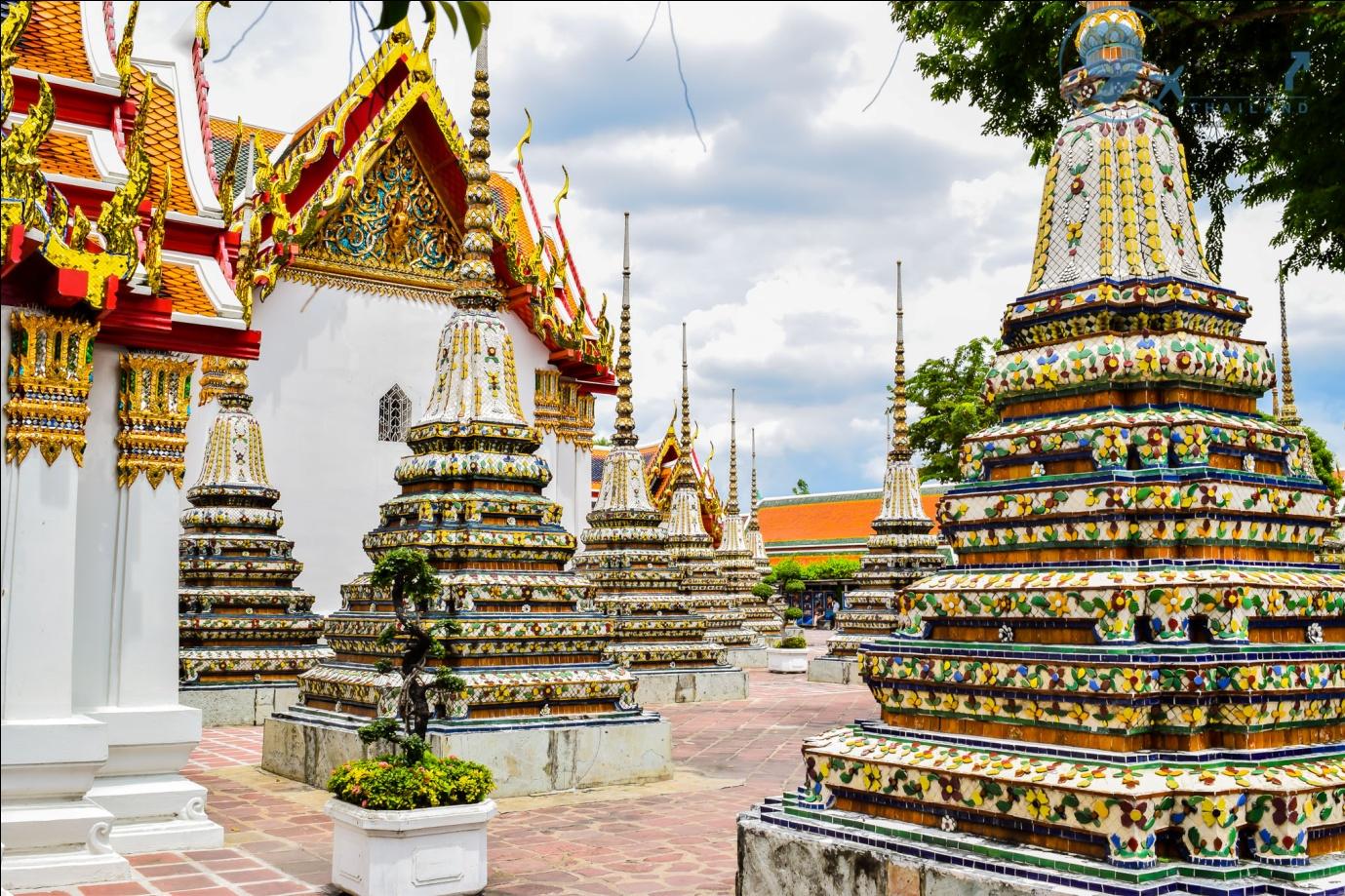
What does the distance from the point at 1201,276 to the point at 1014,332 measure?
807mm

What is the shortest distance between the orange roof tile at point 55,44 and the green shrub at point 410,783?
15.1ft

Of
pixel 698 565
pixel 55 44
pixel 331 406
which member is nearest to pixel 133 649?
pixel 55 44

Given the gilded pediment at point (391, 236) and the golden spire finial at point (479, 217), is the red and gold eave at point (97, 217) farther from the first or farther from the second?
the gilded pediment at point (391, 236)

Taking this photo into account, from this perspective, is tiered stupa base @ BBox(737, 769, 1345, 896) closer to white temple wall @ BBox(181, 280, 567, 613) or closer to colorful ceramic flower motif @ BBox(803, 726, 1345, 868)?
colorful ceramic flower motif @ BBox(803, 726, 1345, 868)

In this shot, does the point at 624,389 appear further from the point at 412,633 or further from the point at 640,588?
the point at 412,633

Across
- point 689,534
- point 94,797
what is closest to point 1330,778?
point 94,797

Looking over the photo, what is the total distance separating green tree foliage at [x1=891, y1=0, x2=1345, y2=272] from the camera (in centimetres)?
1083

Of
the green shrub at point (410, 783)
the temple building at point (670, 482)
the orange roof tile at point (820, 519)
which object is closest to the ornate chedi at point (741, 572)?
the temple building at point (670, 482)

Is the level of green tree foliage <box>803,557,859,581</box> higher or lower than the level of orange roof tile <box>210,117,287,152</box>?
lower

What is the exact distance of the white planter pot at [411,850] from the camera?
18.6 ft

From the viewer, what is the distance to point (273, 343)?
1636 cm

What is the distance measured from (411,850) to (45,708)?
216cm

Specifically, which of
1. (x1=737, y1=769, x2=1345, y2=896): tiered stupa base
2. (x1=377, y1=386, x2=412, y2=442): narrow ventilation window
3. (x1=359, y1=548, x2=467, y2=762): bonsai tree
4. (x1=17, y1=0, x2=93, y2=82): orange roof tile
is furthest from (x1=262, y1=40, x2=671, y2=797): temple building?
(x1=377, y1=386, x2=412, y2=442): narrow ventilation window

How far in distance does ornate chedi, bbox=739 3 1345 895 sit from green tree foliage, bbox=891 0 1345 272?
6003 millimetres
